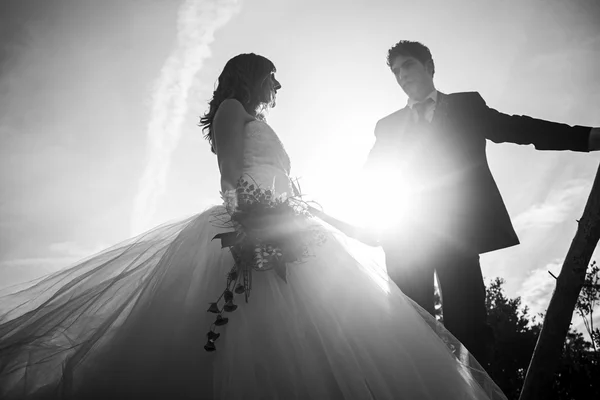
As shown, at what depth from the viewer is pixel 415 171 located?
3016 mm

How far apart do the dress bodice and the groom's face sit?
142 centimetres

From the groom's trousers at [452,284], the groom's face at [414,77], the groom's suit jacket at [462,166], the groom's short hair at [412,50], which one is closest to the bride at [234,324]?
the groom's trousers at [452,284]

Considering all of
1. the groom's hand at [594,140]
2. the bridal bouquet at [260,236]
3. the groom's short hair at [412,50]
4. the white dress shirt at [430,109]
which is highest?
the groom's short hair at [412,50]

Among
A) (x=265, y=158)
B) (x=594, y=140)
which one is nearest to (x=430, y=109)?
(x=594, y=140)

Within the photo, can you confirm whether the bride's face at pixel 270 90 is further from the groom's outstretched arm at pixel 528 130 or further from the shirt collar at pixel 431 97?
the groom's outstretched arm at pixel 528 130

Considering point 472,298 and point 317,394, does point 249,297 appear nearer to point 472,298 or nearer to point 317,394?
point 317,394

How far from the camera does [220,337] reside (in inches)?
64.5

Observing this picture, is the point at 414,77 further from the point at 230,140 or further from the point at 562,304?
the point at 562,304

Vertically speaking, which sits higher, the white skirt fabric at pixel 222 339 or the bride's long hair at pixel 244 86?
the bride's long hair at pixel 244 86

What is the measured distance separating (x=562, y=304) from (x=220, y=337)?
2.01 metres

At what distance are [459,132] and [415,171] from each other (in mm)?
493

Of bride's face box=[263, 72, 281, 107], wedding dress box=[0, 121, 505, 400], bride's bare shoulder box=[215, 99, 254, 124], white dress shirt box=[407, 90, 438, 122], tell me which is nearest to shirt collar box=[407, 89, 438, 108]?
white dress shirt box=[407, 90, 438, 122]

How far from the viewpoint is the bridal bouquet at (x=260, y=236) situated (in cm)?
191

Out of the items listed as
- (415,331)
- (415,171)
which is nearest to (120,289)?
(415,331)
